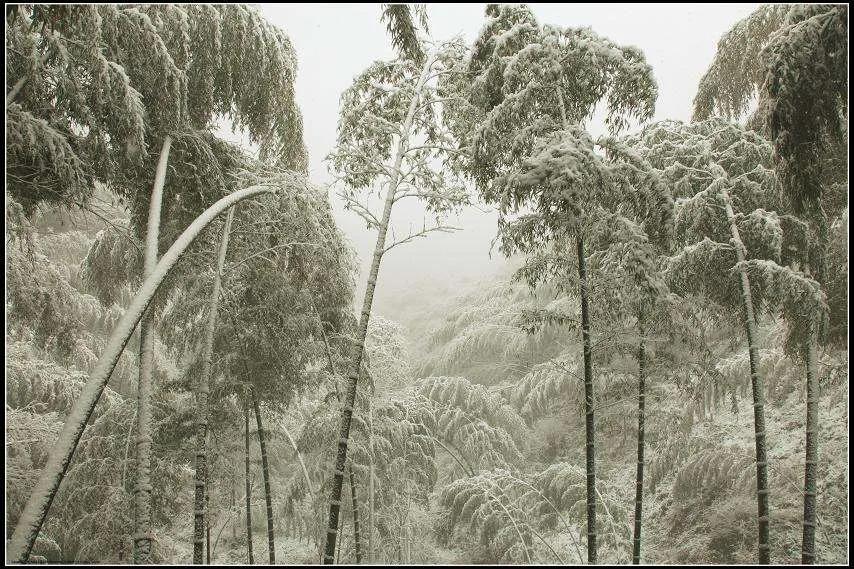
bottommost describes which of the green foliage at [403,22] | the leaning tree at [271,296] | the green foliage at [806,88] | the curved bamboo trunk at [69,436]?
the curved bamboo trunk at [69,436]

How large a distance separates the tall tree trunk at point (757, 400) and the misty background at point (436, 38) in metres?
1.86

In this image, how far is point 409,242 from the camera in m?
6.84

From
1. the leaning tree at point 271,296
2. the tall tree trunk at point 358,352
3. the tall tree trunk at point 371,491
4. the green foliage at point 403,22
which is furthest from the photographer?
the tall tree trunk at point 371,491

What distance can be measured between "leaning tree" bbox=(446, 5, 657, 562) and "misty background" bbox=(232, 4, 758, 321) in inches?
9.0

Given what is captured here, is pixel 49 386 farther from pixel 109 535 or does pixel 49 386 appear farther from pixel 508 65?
pixel 508 65

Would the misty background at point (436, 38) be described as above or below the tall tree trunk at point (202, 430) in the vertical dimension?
above

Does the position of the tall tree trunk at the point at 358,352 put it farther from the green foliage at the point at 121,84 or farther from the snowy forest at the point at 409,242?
the green foliage at the point at 121,84

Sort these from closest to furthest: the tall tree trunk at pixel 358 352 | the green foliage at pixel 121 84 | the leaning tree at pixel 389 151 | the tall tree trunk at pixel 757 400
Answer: the green foliage at pixel 121 84
the tall tree trunk at pixel 358 352
the leaning tree at pixel 389 151
the tall tree trunk at pixel 757 400

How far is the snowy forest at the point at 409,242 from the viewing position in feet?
12.1

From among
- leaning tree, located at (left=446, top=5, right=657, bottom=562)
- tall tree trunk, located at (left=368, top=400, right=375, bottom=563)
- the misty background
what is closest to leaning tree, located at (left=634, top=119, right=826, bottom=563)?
the misty background

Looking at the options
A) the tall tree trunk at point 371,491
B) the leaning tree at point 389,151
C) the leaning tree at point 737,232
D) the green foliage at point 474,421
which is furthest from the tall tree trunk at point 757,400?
the green foliage at point 474,421

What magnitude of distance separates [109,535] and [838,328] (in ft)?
30.3

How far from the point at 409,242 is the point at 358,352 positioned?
8.78ft

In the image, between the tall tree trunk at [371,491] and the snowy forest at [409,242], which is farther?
the tall tree trunk at [371,491]
